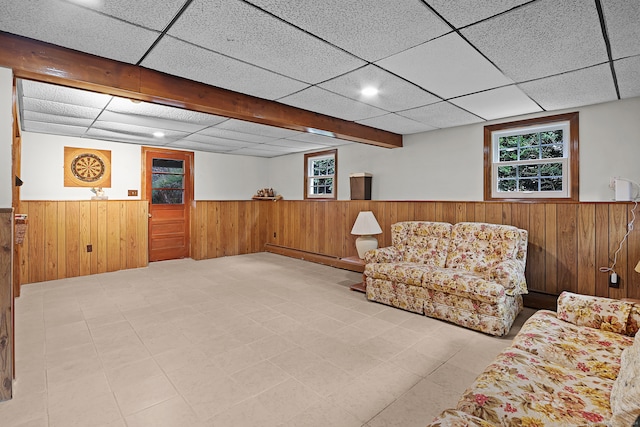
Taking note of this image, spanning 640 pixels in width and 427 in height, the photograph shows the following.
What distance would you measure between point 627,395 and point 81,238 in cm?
659

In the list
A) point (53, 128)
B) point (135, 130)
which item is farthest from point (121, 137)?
point (53, 128)

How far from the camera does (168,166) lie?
265 inches

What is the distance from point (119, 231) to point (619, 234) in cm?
708

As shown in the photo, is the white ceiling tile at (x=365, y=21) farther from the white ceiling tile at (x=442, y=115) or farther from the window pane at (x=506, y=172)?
the window pane at (x=506, y=172)

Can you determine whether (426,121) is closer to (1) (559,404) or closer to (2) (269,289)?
(2) (269,289)

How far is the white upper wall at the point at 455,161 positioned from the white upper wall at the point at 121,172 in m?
0.93

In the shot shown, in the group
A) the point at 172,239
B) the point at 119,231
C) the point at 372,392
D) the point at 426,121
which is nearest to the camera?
the point at 372,392

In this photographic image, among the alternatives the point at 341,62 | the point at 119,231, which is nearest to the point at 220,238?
the point at 119,231

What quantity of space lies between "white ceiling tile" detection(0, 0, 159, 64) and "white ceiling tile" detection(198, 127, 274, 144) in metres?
2.55

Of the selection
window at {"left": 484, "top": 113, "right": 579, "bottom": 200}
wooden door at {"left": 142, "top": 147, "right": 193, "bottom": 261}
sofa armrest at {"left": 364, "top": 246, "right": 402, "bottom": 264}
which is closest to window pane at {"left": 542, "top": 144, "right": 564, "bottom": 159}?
window at {"left": 484, "top": 113, "right": 579, "bottom": 200}

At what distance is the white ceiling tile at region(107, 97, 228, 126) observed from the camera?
366cm

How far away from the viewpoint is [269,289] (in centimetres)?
467

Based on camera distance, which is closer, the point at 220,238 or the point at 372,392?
the point at 372,392

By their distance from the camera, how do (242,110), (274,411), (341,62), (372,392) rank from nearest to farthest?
(274,411)
(372,392)
(341,62)
(242,110)
